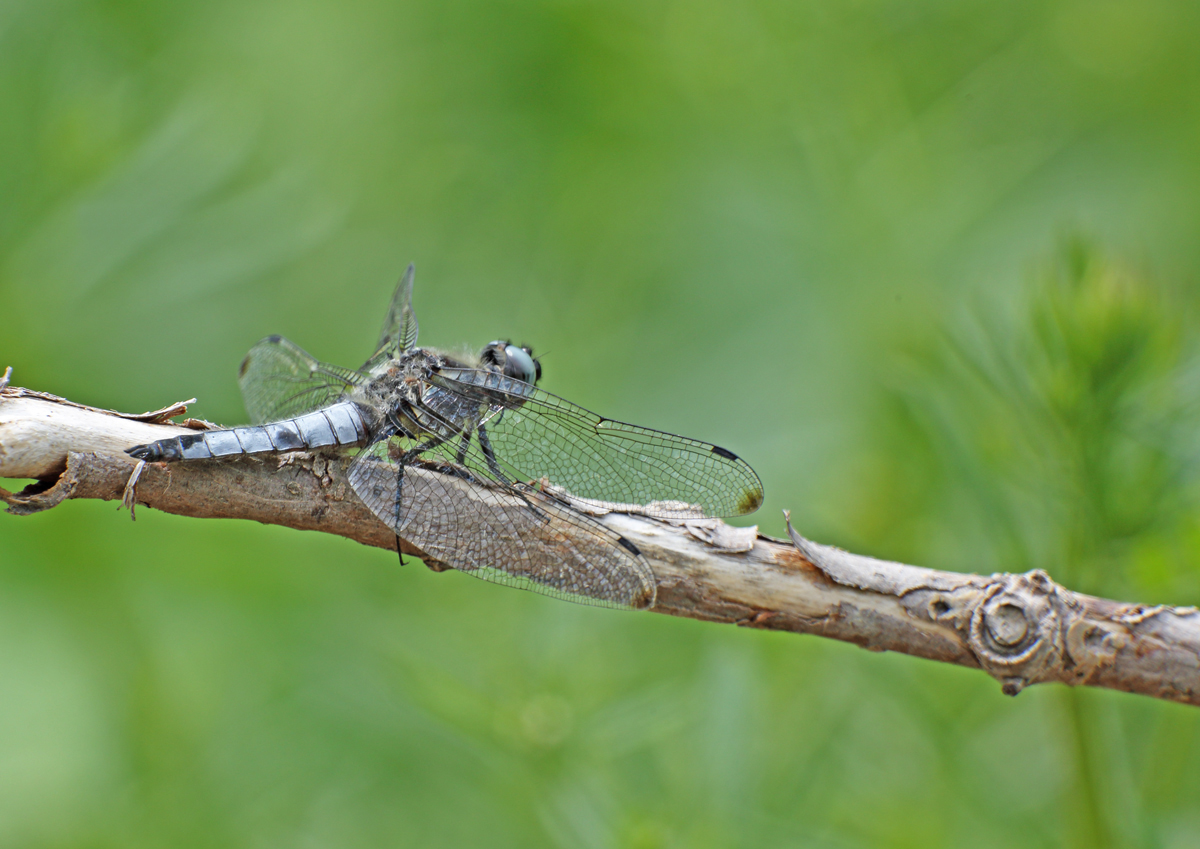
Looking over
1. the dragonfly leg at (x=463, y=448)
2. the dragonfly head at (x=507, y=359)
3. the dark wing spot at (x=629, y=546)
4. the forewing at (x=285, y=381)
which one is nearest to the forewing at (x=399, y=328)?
the forewing at (x=285, y=381)

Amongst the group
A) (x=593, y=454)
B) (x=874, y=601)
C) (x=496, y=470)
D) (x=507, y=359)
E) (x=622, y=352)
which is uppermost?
(x=622, y=352)

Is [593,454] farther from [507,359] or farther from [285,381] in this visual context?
[285,381]

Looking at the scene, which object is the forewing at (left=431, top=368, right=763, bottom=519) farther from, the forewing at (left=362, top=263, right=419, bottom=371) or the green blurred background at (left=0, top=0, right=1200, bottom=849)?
the green blurred background at (left=0, top=0, right=1200, bottom=849)

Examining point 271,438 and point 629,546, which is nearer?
point 629,546

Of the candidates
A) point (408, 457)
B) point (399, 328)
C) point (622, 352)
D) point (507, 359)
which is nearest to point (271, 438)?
point (408, 457)

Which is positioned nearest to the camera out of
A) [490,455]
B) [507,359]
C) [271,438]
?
[271,438]

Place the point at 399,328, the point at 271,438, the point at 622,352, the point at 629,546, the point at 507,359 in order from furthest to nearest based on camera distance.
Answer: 1. the point at 622,352
2. the point at 399,328
3. the point at 507,359
4. the point at 271,438
5. the point at 629,546

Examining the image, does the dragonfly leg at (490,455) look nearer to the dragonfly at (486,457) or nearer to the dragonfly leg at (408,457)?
the dragonfly at (486,457)
